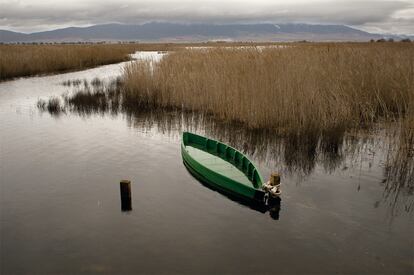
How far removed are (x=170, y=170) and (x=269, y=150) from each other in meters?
3.22

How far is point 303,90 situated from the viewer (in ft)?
42.3

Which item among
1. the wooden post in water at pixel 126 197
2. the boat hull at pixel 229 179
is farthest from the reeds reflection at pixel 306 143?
the wooden post in water at pixel 126 197

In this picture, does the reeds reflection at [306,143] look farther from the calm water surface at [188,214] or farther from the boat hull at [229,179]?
the boat hull at [229,179]

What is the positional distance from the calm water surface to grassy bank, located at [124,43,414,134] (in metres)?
1.00

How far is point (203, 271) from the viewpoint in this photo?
243 inches

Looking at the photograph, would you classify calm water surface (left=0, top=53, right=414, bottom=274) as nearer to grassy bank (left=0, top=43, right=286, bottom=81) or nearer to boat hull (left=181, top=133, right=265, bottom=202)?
boat hull (left=181, top=133, right=265, bottom=202)

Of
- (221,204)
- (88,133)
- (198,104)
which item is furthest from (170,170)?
(198,104)

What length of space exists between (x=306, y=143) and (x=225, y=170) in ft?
11.5

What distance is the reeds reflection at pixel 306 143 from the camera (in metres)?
9.77

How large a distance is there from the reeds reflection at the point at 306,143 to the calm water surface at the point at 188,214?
7 cm

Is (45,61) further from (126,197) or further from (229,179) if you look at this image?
(229,179)

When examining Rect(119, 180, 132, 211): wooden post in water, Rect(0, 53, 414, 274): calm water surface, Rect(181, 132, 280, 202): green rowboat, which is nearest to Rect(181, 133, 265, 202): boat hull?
Rect(181, 132, 280, 202): green rowboat

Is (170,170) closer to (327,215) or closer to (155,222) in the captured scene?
(155,222)

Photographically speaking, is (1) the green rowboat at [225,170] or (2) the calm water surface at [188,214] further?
(1) the green rowboat at [225,170]
